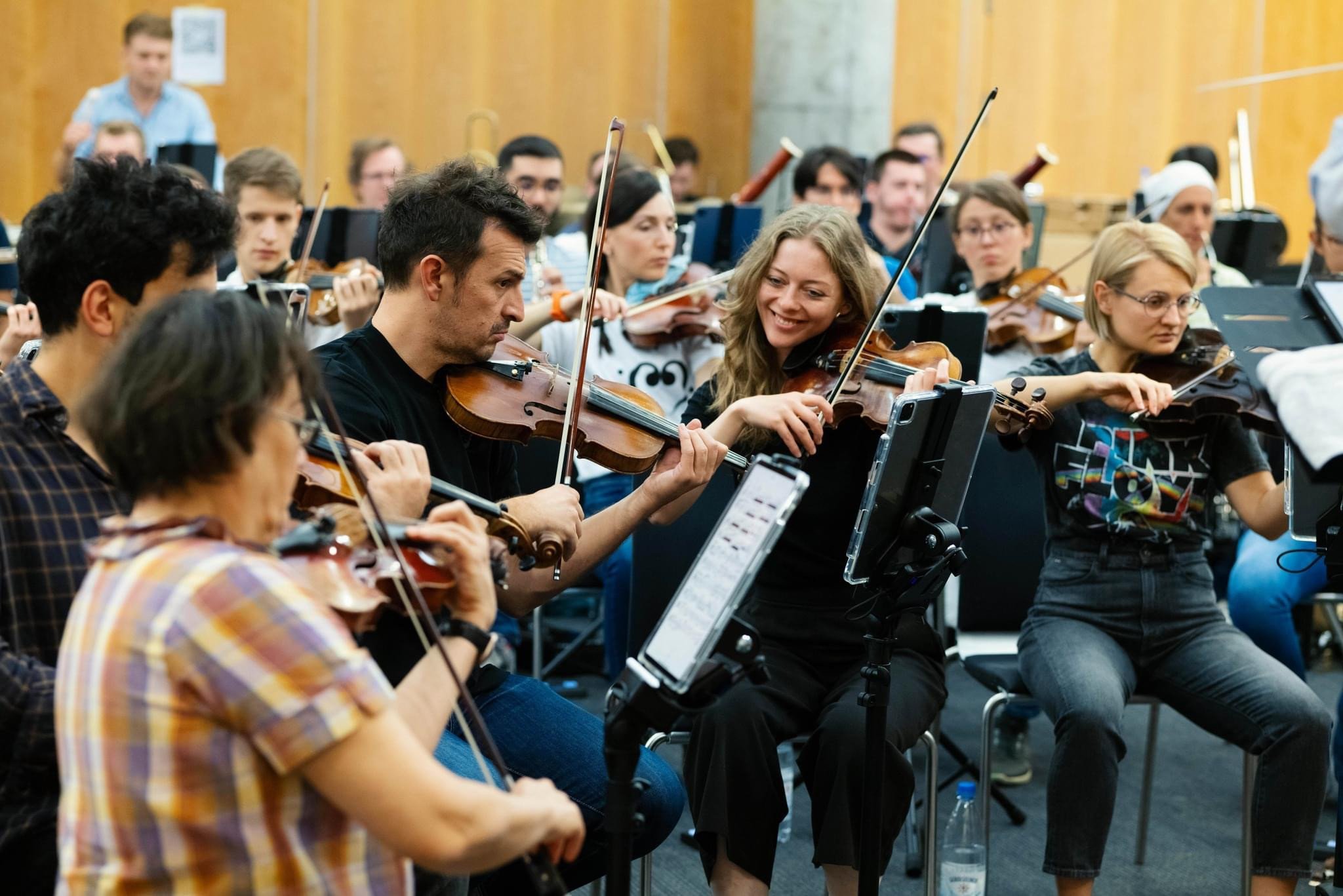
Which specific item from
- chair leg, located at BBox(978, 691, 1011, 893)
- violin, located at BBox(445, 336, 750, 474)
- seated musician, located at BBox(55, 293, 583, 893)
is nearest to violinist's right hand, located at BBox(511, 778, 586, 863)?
seated musician, located at BBox(55, 293, 583, 893)

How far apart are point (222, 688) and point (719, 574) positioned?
54 centimetres

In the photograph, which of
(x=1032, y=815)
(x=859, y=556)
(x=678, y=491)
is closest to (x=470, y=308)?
(x=678, y=491)

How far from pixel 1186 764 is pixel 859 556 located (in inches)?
70.9

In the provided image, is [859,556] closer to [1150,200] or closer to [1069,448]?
[1069,448]

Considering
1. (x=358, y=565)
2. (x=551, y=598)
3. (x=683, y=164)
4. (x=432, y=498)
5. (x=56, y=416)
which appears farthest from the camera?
(x=683, y=164)

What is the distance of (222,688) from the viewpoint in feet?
3.51

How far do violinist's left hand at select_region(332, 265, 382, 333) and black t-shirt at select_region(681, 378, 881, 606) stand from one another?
1.41 m

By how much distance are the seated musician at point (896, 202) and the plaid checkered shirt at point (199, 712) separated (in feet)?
→ 11.8

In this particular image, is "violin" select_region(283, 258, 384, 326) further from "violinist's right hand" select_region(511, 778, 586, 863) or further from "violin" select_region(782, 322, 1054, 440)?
"violinist's right hand" select_region(511, 778, 586, 863)

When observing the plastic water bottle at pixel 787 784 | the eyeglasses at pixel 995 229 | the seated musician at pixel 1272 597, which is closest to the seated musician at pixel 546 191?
the eyeglasses at pixel 995 229

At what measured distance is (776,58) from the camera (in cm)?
745

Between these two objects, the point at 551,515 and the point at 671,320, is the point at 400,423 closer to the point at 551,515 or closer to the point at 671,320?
the point at 551,515

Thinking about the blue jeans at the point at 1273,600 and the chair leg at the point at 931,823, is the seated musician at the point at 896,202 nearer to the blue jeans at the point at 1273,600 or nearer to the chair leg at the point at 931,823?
the blue jeans at the point at 1273,600

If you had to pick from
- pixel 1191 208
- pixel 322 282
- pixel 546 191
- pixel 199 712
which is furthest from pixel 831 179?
pixel 199 712
